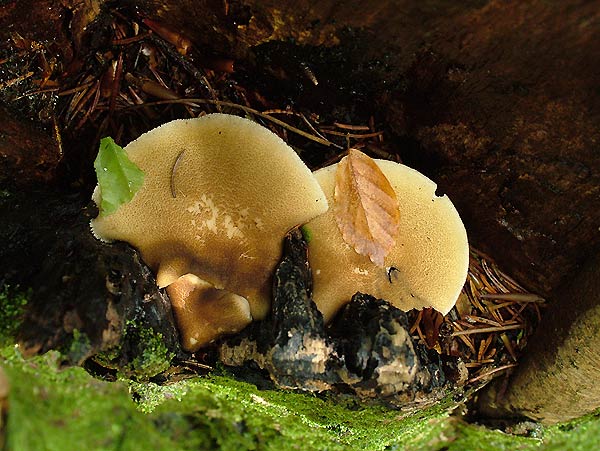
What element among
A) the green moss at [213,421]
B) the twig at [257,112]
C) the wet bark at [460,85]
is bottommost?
the green moss at [213,421]

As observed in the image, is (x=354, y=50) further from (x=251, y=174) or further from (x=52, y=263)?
(x=52, y=263)

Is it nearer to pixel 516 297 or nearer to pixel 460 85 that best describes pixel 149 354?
pixel 460 85

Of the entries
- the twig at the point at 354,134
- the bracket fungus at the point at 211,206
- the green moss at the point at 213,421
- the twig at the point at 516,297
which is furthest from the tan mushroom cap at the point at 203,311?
the twig at the point at 516,297

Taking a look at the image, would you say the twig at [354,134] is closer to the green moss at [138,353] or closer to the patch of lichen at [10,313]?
the green moss at [138,353]

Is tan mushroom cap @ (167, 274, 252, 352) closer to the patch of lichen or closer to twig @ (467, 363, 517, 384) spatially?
the patch of lichen

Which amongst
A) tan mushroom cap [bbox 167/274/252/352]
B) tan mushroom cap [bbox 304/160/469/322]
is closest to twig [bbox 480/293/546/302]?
tan mushroom cap [bbox 304/160/469/322]

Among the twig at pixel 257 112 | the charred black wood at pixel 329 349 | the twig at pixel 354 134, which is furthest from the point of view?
the twig at pixel 354 134

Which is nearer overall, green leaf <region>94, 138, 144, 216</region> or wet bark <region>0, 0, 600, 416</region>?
wet bark <region>0, 0, 600, 416</region>

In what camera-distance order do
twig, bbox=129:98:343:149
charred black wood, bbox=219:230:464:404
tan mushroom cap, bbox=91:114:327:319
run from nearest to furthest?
charred black wood, bbox=219:230:464:404
tan mushroom cap, bbox=91:114:327:319
twig, bbox=129:98:343:149
